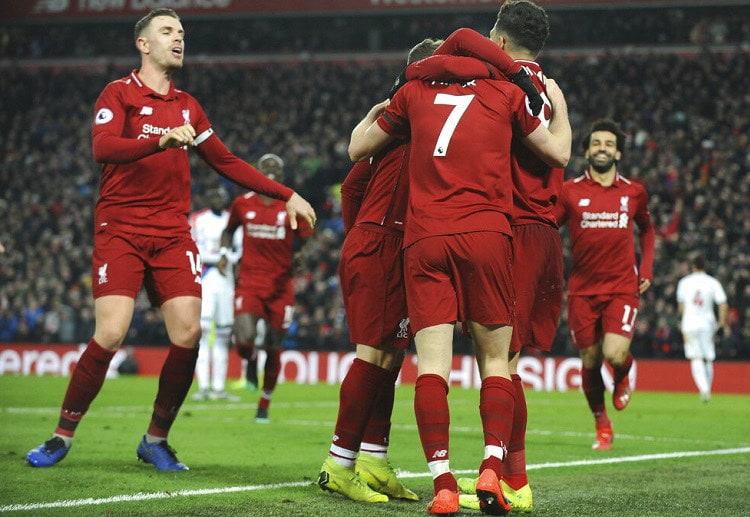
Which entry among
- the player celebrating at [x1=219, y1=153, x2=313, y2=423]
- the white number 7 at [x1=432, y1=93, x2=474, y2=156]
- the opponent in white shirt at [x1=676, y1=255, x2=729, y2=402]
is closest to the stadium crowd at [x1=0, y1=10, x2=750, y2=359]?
the opponent in white shirt at [x1=676, y1=255, x2=729, y2=402]

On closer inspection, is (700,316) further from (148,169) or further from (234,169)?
(148,169)

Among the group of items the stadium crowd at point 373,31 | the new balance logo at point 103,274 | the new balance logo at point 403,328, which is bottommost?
the new balance logo at point 403,328

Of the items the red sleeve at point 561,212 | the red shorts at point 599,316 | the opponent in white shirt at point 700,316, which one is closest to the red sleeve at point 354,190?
the red sleeve at point 561,212

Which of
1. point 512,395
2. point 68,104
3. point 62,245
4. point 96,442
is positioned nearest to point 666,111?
point 62,245

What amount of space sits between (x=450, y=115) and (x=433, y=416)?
1.34 metres

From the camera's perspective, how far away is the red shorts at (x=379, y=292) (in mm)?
5473

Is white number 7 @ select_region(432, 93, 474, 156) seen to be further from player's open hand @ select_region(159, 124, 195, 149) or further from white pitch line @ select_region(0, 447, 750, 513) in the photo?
white pitch line @ select_region(0, 447, 750, 513)

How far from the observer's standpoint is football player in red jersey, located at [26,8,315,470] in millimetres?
6402

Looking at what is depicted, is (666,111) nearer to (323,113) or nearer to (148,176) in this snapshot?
(323,113)

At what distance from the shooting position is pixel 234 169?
6.55 m

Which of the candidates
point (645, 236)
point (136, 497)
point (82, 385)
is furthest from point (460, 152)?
point (645, 236)

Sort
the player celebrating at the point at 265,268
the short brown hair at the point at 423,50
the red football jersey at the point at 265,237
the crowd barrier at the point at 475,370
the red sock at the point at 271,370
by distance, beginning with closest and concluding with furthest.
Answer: the short brown hair at the point at 423,50
the red sock at the point at 271,370
the player celebrating at the point at 265,268
the red football jersey at the point at 265,237
the crowd barrier at the point at 475,370

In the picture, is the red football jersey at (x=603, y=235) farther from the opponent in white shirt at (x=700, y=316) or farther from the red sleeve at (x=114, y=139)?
the opponent in white shirt at (x=700, y=316)

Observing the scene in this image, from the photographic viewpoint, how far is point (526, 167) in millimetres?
5441
